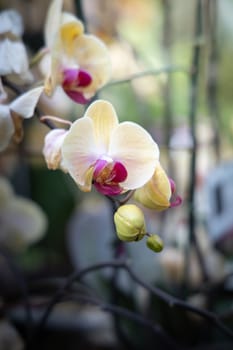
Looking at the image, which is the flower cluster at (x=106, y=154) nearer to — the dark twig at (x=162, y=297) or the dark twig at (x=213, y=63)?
the dark twig at (x=162, y=297)

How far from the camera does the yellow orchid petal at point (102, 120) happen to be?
294 mm

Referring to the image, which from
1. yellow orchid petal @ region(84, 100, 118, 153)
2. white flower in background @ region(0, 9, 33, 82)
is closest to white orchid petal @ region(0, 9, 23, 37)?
white flower in background @ region(0, 9, 33, 82)

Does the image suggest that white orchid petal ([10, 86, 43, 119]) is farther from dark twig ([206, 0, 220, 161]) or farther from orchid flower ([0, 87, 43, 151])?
dark twig ([206, 0, 220, 161])

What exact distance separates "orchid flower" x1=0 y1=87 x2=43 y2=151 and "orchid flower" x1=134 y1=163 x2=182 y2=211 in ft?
0.26

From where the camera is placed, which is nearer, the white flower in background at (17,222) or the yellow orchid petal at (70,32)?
the yellow orchid petal at (70,32)

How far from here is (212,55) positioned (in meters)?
0.48

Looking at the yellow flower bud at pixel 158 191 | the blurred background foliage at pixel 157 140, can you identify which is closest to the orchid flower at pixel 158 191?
the yellow flower bud at pixel 158 191

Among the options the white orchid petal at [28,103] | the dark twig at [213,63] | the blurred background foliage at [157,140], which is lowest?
the blurred background foliage at [157,140]

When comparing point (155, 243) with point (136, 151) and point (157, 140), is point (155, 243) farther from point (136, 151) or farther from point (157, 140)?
point (157, 140)

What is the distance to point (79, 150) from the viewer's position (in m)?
0.29

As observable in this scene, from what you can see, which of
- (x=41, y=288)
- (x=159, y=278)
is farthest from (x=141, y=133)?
(x=41, y=288)

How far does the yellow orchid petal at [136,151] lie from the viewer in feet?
0.94

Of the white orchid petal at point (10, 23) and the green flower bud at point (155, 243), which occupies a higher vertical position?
the white orchid petal at point (10, 23)

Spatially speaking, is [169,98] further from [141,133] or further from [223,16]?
[141,133]
